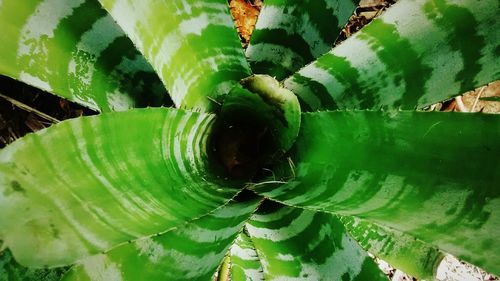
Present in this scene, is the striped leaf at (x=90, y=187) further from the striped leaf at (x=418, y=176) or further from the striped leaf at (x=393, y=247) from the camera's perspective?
the striped leaf at (x=393, y=247)

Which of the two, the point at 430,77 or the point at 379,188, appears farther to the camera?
the point at 430,77

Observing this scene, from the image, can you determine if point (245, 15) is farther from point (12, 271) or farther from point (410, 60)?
point (12, 271)

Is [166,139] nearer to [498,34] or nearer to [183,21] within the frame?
[183,21]

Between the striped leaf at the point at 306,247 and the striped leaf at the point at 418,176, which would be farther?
the striped leaf at the point at 306,247

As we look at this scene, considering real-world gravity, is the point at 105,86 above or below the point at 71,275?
above

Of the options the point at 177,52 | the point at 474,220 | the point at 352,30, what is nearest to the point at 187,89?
the point at 177,52

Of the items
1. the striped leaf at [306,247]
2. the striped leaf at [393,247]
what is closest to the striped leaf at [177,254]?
the striped leaf at [306,247]

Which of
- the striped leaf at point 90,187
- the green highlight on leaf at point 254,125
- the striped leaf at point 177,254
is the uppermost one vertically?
the green highlight on leaf at point 254,125

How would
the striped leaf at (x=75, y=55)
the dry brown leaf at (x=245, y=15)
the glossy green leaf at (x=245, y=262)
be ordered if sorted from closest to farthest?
the striped leaf at (x=75, y=55), the glossy green leaf at (x=245, y=262), the dry brown leaf at (x=245, y=15)

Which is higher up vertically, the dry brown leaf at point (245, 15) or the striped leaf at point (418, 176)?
the dry brown leaf at point (245, 15)
